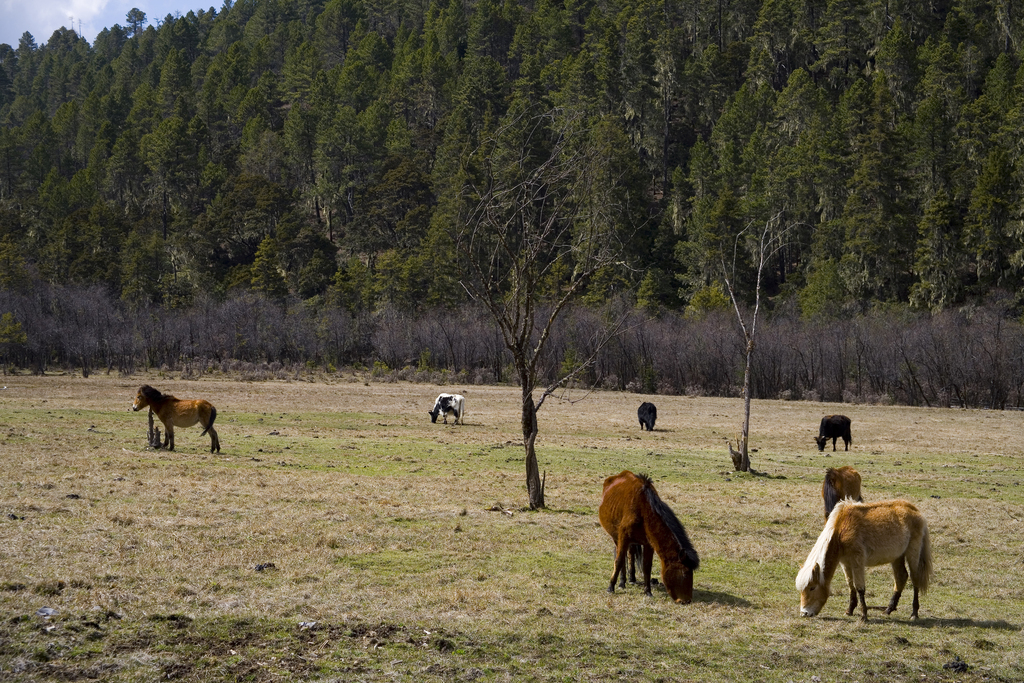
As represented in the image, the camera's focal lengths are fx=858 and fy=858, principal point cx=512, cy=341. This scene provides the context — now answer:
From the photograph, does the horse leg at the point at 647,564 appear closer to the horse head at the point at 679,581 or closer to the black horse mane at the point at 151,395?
the horse head at the point at 679,581

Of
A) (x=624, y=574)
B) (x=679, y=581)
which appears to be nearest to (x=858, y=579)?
(x=679, y=581)

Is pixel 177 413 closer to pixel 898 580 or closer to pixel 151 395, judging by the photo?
pixel 151 395

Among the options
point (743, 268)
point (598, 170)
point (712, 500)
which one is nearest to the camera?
point (598, 170)

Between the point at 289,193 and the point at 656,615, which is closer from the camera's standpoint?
the point at 656,615

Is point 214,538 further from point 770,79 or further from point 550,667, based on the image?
point 770,79

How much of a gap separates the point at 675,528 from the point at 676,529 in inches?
0.6

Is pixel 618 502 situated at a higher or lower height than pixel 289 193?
lower

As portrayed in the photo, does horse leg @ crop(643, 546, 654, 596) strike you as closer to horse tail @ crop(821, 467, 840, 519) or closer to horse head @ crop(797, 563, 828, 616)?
horse head @ crop(797, 563, 828, 616)

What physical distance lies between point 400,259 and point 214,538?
8965 cm

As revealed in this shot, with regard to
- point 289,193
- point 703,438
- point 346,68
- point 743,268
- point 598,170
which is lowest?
point 703,438

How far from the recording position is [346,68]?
140375mm

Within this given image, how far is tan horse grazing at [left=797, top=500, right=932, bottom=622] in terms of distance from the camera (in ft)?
30.1

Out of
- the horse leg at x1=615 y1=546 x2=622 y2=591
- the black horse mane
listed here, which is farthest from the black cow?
the black horse mane

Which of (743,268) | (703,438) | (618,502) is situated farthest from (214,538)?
(743,268)
